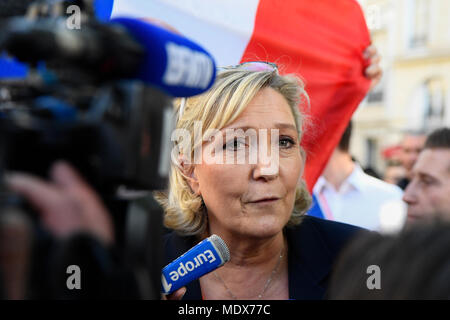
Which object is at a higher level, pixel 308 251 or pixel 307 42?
pixel 307 42

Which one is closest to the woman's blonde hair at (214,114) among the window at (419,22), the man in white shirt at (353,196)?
the man in white shirt at (353,196)

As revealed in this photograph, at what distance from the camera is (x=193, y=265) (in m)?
1.36

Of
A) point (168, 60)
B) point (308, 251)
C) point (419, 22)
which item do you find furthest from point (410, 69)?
point (168, 60)

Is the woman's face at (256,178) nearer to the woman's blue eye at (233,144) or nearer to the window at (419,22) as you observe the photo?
the woman's blue eye at (233,144)

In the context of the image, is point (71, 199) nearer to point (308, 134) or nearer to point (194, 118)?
point (194, 118)

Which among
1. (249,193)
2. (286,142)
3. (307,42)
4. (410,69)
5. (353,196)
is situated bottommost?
(353,196)

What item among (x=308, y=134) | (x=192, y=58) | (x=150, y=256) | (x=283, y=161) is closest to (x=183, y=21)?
(x=308, y=134)

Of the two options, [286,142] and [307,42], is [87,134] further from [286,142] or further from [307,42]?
[307,42]

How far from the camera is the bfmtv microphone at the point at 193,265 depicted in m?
1.35

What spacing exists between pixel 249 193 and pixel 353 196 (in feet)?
5.93

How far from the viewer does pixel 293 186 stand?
177 cm

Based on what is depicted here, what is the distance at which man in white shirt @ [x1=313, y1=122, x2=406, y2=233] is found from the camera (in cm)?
325

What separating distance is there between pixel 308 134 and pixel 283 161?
2.57 feet

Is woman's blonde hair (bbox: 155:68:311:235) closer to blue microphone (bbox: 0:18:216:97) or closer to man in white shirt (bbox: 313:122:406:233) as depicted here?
blue microphone (bbox: 0:18:216:97)
